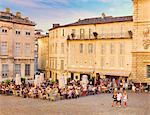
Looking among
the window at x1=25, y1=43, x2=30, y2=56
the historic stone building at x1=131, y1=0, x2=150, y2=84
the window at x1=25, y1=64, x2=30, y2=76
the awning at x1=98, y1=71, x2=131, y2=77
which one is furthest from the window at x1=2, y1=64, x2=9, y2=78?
the historic stone building at x1=131, y1=0, x2=150, y2=84

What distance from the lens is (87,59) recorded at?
50.3m

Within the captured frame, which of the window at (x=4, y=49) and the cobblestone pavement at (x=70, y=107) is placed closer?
the cobblestone pavement at (x=70, y=107)

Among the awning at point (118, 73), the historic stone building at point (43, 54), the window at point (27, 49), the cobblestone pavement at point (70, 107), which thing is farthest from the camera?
the historic stone building at point (43, 54)

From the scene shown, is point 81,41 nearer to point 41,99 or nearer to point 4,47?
point 4,47

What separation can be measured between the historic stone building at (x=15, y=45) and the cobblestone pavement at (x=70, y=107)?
583 inches

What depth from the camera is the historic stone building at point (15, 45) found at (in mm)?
44844

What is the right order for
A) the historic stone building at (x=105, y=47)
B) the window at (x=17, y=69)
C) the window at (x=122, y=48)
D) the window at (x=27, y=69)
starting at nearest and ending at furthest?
the historic stone building at (x=105, y=47), the window at (x=122, y=48), the window at (x=17, y=69), the window at (x=27, y=69)

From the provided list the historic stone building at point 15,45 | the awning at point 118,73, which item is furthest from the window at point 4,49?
the awning at point 118,73

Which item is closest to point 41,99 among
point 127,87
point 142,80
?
point 127,87

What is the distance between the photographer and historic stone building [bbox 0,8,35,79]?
44844mm

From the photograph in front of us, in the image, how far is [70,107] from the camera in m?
25.6

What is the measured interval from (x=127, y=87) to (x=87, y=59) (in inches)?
437

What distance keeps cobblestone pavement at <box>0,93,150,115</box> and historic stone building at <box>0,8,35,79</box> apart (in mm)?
14800

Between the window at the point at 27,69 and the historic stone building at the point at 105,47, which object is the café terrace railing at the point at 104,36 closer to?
the historic stone building at the point at 105,47
